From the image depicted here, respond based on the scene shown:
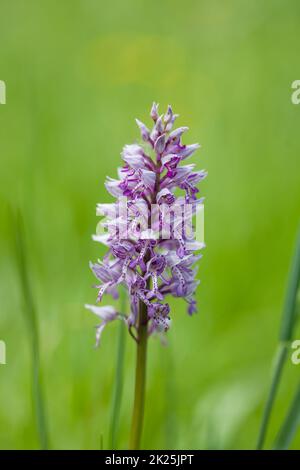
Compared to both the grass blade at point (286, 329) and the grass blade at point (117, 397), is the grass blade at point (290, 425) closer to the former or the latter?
the grass blade at point (286, 329)

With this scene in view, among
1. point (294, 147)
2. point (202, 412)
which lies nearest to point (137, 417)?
point (202, 412)

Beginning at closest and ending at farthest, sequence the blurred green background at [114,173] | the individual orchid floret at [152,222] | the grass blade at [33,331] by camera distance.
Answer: the individual orchid floret at [152,222] < the grass blade at [33,331] < the blurred green background at [114,173]

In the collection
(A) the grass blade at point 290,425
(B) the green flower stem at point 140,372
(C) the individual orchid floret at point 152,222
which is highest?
(C) the individual orchid floret at point 152,222

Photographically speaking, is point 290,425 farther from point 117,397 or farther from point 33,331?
point 33,331

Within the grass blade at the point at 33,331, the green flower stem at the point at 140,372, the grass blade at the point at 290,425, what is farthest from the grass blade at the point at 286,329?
the grass blade at the point at 33,331

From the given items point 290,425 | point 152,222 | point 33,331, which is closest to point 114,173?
point 33,331

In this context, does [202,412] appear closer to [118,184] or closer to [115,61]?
[118,184]
